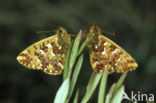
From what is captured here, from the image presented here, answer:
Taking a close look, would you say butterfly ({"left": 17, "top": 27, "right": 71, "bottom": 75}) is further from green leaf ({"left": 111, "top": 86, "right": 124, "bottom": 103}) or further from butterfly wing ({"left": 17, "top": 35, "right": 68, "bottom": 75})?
green leaf ({"left": 111, "top": 86, "right": 124, "bottom": 103})

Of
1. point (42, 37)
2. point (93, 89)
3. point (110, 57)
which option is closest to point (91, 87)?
point (93, 89)

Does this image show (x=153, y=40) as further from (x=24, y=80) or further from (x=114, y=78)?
(x=24, y=80)

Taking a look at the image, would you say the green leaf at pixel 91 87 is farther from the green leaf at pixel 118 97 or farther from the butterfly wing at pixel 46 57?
the butterfly wing at pixel 46 57

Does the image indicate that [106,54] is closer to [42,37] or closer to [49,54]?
[49,54]

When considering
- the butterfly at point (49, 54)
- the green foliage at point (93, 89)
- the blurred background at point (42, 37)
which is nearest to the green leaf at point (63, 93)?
the green foliage at point (93, 89)

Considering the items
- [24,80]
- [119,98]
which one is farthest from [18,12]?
[119,98]

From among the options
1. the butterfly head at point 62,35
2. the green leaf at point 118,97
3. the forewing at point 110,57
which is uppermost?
the butterfly head at point 62,35

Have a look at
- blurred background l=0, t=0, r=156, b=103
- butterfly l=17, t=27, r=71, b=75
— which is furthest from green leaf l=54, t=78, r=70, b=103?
blurred background l=0, t=0, r=156, b=103
